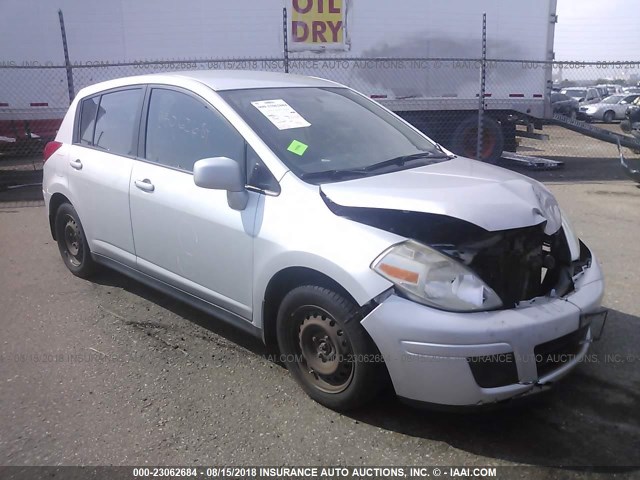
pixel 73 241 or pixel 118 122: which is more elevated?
pixel 118 122

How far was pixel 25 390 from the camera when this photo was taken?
3.37 meters

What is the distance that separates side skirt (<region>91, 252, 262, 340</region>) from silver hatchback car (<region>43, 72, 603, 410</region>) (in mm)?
15

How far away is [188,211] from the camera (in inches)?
141

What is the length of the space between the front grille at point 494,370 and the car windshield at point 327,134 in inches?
50.1

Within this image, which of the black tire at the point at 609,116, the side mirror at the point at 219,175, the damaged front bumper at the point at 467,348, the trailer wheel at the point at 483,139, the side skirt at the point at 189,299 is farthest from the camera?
the black tire at the point at 609,116

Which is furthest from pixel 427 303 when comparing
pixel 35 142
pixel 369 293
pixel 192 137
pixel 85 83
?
pixel 35 142

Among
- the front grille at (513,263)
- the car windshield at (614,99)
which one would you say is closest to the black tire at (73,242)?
the front grille at (513,263)

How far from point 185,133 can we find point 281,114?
0.68m

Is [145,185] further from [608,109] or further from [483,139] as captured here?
[608,109]

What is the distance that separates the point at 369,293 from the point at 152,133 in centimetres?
219

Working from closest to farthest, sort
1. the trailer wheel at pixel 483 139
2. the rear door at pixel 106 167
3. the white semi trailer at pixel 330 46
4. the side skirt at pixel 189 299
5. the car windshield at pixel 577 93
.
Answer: the side skirt at pixel 189 299, the rear door at pixel 106 167, the white semi trailer at pixel 330 46, the trailer wheel at pixel 483 139, the car windshield at pixel 577 93

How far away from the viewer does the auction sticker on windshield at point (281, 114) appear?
11.6ft

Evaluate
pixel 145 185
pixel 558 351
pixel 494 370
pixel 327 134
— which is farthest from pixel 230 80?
pixel 558 351

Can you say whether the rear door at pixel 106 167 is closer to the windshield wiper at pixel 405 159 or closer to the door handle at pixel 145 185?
the door handle at pixel 145 185
